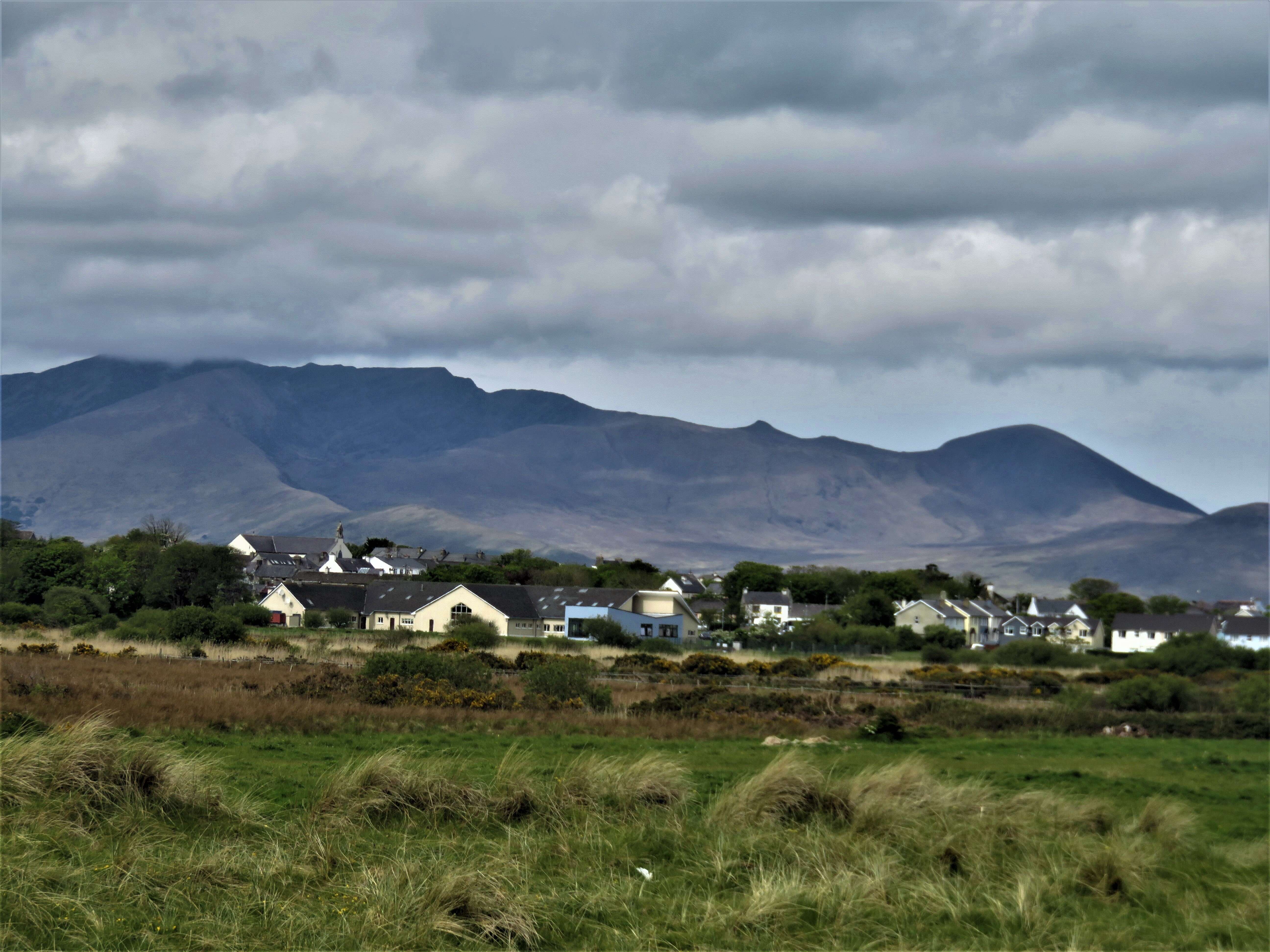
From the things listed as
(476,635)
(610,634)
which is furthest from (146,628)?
(610,634)

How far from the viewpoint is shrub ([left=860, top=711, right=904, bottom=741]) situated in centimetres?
2712

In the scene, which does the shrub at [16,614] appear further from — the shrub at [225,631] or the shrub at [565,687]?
the shrub at [565,687]

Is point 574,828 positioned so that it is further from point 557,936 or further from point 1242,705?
point 1242,705

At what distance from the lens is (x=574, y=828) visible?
12938 mm

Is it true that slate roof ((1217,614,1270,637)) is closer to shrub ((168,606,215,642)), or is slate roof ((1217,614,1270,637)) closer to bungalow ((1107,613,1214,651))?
bungalow ((1107,613,1214,651))

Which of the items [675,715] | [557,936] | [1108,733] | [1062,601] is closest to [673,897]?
[557,936]

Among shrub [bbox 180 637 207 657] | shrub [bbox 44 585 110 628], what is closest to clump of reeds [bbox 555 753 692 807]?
shrub [bbox 180 637 207 657]

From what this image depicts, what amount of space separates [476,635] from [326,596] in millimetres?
26577

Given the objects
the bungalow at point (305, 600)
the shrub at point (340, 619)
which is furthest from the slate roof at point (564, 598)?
the bungalow at point (305, 600)

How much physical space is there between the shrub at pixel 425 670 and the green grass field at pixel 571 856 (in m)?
12.5

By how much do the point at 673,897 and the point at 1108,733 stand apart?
1040 inches

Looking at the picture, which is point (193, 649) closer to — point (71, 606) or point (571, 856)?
point (71, 606)

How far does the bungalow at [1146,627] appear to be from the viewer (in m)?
97.8

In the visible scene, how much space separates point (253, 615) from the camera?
6212 centimetres
